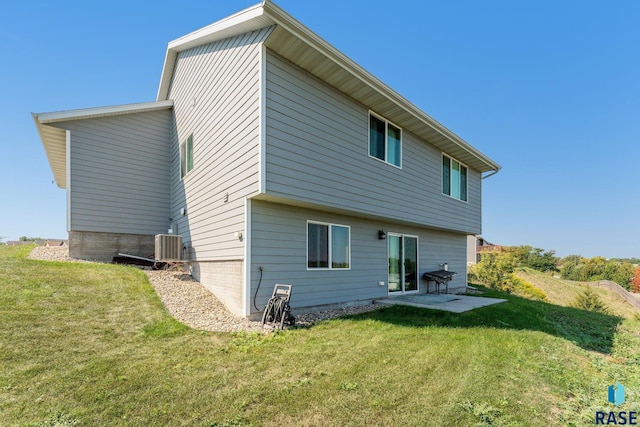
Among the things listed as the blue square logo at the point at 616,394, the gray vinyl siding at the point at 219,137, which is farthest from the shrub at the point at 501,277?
the gray vinyl siding at the point at 219,137

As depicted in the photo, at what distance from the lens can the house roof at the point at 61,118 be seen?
29.3ft

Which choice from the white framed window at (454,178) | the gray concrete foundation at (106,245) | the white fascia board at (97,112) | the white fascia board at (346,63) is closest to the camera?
the white fascia board at (346,63)

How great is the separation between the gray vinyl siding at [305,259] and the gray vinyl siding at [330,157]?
55 cm

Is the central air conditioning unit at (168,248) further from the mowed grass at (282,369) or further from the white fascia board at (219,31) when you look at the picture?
the white fascia board at (219,31)

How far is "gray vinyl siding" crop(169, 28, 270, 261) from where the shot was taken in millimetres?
6195

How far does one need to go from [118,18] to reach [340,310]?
10066 millimetres

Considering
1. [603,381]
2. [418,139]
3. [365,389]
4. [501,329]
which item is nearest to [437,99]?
[418,139]

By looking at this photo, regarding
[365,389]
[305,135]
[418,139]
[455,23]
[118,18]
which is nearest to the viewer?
[365,389]

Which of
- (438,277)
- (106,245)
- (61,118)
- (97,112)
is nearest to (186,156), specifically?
(97,112)

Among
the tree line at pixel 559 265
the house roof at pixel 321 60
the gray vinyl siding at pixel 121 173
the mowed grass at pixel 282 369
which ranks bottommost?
the tree line at pixel 559 265

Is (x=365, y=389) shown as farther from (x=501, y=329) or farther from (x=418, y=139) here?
(x=418, y=139)

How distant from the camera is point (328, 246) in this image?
7559 millimetres

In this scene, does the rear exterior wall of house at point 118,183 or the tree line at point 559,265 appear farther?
the tree line at point 559,265

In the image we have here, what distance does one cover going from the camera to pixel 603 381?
4.09 metres
